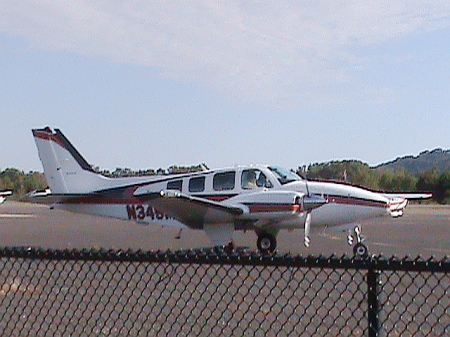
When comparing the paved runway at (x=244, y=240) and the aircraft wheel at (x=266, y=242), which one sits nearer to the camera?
the aircraft wheel at (x=266, y=242)

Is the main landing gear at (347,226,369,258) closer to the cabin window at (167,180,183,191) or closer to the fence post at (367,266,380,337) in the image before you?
the cabin window at (167,180,183,191)

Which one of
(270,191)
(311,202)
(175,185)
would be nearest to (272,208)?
(270,191)

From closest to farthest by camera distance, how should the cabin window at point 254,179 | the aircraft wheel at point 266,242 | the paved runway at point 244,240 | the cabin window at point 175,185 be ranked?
the cabin window at point 254,179, the aircraft wheel at point 266,242, the cabin window at point 175,185, the paved runway at point 244,240

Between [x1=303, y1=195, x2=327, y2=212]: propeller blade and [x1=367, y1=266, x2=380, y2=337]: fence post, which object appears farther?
[x1=303, y1=195, x2=327, y2=212]: propeller blade

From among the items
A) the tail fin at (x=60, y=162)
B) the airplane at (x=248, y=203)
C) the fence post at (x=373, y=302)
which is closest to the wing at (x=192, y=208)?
the airplane at (x=248, y=203)

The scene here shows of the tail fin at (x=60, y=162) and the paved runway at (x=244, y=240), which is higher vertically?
the tail fin at (x=60, y=162)

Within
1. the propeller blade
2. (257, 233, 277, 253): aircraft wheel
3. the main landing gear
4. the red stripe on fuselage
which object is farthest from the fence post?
(257, 233, 277, 253): aircraft wheel

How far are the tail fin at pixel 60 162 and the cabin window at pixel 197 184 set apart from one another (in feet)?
12.6

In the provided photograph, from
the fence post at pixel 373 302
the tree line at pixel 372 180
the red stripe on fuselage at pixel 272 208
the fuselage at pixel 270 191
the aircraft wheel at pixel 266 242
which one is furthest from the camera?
the tree line at pixel 372 180

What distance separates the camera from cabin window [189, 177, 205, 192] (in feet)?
55.7

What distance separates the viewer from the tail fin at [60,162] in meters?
19.9

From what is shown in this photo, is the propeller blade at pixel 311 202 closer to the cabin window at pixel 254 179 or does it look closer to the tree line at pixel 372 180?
the cabin window at pixel 254 179

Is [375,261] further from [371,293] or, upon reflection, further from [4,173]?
[4,173]

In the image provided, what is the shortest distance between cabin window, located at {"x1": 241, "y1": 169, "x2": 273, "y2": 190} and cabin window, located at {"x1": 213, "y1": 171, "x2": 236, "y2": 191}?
12.2 inches
